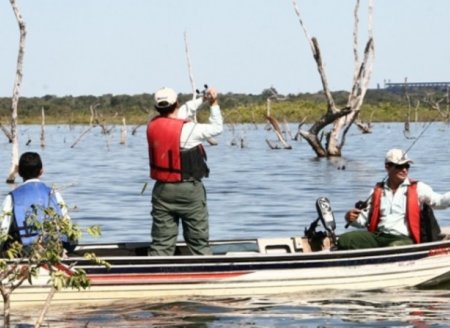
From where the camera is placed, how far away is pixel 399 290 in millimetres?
13375

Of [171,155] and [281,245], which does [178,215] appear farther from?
[281,245]

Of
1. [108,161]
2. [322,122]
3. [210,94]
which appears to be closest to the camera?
[210,94]

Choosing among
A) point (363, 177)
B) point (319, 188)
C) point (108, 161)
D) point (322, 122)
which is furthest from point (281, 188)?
point (108, 161)

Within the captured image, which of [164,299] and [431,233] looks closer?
[164,299]

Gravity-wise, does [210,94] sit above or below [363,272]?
above

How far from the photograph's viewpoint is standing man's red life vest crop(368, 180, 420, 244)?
13.0 m

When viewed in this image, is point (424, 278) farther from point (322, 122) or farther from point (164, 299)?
point (322, 122)

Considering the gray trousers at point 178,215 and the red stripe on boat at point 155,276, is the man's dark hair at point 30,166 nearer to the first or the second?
the red stripe on boat at point 155,276

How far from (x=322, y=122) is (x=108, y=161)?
775 centimetres

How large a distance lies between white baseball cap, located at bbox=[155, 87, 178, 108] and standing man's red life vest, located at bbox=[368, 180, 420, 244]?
90.4 inches

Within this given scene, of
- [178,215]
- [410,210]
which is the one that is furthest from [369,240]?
[178,215]

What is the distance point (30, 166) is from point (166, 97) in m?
1.41

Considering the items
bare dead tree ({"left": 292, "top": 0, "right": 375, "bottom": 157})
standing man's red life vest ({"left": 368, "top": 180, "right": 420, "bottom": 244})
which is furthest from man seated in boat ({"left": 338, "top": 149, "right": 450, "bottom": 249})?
bare dead tree ({"left": 292, "top": 0, "right": 375, "bottom": 157})

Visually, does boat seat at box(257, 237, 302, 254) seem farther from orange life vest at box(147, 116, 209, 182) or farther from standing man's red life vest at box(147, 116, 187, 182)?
standing man's red life vest at box(147, 116, 187, 182)
